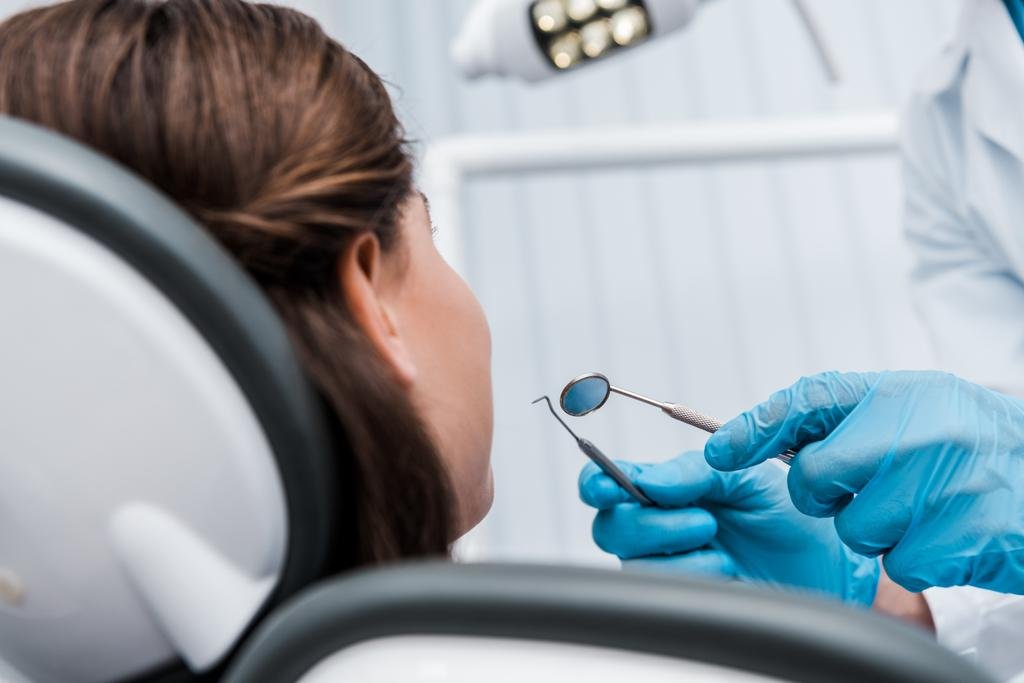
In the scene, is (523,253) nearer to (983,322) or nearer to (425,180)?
(425,180)

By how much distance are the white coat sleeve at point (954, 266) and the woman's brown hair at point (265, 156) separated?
1080 millimetres

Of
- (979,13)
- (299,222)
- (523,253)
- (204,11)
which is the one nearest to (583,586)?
(299,222)

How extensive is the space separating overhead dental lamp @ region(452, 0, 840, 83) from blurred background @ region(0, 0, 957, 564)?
681 millimetres

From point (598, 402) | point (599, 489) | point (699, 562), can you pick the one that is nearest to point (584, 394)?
point (598, 402)

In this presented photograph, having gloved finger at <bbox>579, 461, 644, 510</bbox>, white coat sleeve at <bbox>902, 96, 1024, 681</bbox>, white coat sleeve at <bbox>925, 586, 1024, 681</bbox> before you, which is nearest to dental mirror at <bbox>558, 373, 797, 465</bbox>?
gloved finger at <bbox>579, 461, 644, 510</bbox>

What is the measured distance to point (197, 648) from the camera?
0.54 m

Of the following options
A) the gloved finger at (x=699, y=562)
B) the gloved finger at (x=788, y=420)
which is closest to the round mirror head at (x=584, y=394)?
the gloved finger at (x=788, y=420)

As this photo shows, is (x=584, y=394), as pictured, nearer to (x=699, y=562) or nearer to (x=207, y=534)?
(x=699, y=562)

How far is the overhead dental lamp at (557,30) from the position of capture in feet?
4.99

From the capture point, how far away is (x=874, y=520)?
91 cm

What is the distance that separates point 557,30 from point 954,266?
74cm

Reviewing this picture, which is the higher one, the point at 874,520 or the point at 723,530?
the point at 874,520

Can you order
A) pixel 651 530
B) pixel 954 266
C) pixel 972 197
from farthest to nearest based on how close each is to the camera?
pixel 954 266 < pixel 972 197 < pixel 651 530

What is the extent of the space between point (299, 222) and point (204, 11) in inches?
7.3
